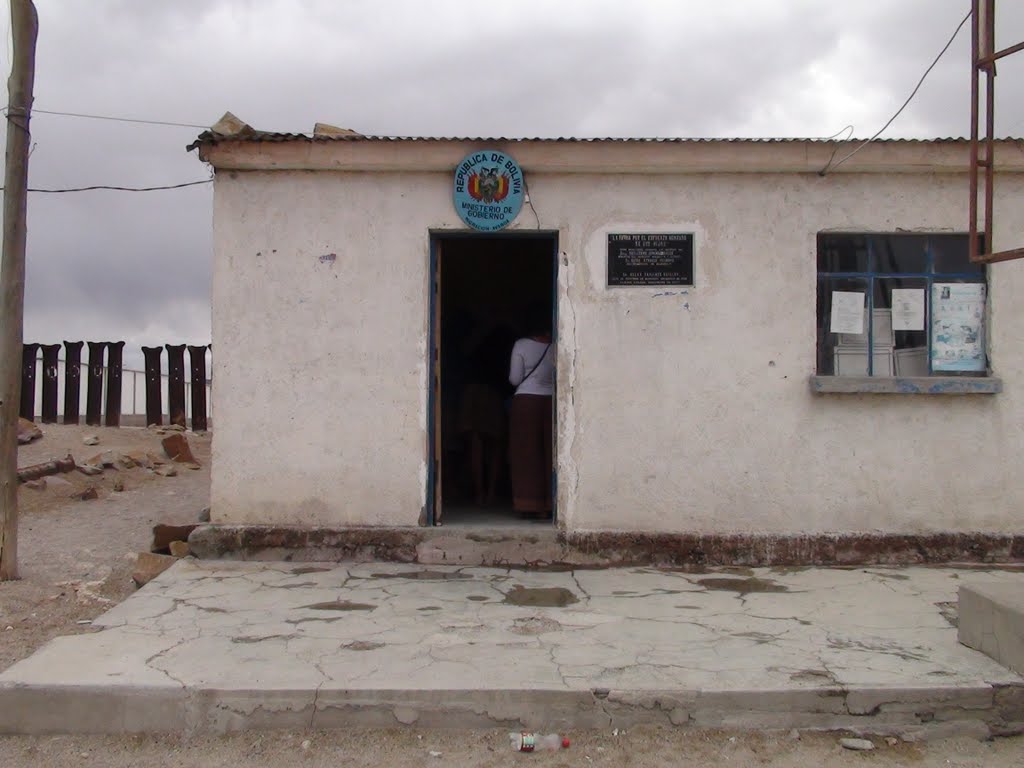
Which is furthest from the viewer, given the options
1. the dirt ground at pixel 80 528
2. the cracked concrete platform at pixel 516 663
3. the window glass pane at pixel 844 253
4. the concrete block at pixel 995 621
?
the window glass pane at pixel 844 253

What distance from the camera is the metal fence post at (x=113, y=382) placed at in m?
14.6

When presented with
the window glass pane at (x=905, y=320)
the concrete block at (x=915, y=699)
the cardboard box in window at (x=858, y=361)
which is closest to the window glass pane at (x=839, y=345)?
the cardboard box in window at (x=858, y=361)

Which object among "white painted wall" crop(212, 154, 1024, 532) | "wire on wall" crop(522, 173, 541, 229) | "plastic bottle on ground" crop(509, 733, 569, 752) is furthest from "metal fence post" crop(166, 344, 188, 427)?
"plastic bottle on ground" crop(509, 733, 569, 752)

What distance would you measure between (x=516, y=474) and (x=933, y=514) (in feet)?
10.4

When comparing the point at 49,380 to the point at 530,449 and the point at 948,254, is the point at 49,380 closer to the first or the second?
the point at 530,449

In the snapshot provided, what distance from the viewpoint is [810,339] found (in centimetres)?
661

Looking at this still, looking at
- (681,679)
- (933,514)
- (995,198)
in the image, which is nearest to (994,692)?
Result: (681,679)

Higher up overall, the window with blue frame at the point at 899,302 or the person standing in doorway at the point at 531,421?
the window with blue frame at the point at 899,302

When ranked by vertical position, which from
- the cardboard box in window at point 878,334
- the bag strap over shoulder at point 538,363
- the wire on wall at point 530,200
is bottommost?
the bag strap over shoulder at point 538,363

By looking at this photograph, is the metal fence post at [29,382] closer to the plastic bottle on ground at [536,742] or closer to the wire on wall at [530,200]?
the wire on wall at [530,200]

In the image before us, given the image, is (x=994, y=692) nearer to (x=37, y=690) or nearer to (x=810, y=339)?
(x=810, y=339)

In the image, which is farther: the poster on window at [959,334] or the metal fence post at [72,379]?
the metal fence post at [72,379]

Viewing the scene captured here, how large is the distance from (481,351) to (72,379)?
28.1 ft

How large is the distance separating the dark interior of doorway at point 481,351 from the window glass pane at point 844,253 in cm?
246
